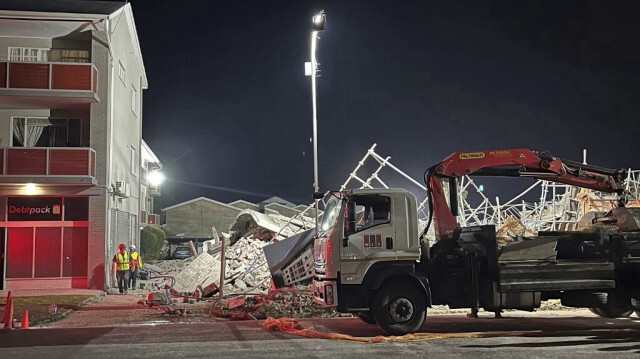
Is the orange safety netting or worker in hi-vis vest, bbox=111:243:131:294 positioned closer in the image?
the orange safety netting

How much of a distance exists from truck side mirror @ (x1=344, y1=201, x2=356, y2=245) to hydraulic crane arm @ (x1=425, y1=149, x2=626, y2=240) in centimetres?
190

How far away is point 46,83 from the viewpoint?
23406 mm

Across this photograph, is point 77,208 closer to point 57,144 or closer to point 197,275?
point 57,144

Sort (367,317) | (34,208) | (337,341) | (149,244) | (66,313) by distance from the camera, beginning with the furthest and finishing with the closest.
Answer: (149,244) < (34,208) < (66,313) < (367,317) < (337,341)

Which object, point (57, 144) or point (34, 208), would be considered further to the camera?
point (57, 144)

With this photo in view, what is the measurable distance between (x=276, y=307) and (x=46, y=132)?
1371 cm

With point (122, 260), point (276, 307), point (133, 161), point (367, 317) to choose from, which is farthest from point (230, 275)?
point (133, 161)

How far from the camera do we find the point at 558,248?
1245cm

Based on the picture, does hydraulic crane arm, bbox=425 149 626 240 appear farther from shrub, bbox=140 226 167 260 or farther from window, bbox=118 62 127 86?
shrub, bbox=140 226 167 260

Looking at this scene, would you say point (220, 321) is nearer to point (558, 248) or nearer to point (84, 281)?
point (558, 248)

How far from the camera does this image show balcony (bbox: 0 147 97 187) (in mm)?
22938

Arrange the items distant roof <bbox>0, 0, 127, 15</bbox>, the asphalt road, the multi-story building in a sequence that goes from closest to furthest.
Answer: the asphalt road
the multi-story building
distant roof <bbox>0, 0, 127, 15</bbox>

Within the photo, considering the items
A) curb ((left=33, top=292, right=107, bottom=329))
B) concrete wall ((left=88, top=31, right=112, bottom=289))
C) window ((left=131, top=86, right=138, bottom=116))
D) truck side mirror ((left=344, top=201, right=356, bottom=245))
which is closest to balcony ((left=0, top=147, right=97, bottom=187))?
concrete wall ((left=88, top=31, right=112, bottom=289))

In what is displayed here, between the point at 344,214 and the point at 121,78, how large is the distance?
18939 millimetres
